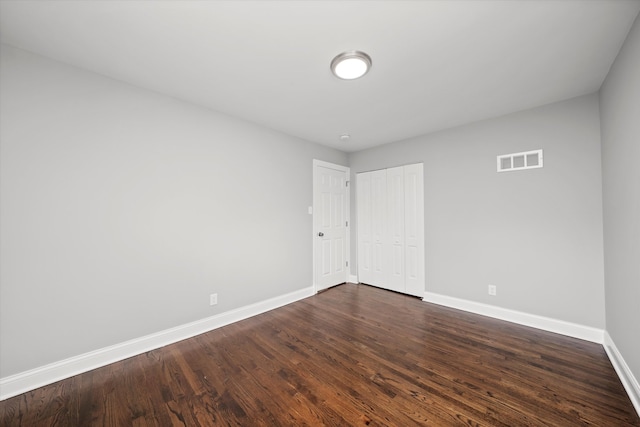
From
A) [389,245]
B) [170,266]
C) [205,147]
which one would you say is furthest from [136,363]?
[389,245]

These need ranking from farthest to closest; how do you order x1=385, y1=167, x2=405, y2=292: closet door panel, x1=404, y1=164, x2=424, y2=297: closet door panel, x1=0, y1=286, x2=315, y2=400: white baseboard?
x1=385, y1=167, x2=405, y2=292: closet door panel → x1=404, y1=164, x2=424, y2=297: closet door panel → x1=0, y1=286, x2=315, y2=400: white baseboard

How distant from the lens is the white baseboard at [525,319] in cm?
237

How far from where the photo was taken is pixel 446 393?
1668 mm

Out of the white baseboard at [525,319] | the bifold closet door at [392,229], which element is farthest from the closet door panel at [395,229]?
the white baseboard at [525,319]

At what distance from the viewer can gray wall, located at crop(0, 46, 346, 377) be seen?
1.71m

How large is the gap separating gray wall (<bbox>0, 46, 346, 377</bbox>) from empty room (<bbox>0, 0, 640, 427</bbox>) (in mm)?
16

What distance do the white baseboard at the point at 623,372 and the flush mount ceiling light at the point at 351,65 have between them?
2926 millimetres

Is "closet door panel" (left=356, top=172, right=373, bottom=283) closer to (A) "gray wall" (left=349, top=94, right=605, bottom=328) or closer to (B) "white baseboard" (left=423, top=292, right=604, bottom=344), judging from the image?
(A) "gray wall" (left=349, top=94, right=605, bottom=328)

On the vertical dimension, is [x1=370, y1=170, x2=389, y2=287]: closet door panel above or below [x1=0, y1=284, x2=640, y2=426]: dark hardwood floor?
above

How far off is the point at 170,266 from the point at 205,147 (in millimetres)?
1337

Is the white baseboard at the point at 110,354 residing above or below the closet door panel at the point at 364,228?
below

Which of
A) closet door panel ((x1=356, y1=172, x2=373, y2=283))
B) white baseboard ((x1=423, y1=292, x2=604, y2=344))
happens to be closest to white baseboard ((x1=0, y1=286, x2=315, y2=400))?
closet door panel ((x1=356, y1=172, x2=373, y2=283))

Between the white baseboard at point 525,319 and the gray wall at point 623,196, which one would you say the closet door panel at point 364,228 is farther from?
the gray wall at point 623,196

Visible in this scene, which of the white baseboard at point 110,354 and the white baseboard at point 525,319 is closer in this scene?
the white baseboard at point 110,354
